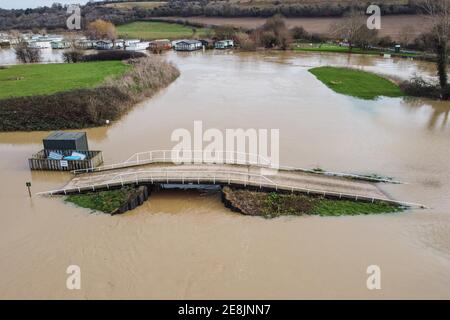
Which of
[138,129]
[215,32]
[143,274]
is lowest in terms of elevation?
[143,274]

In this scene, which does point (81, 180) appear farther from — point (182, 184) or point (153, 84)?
point (153, 84)

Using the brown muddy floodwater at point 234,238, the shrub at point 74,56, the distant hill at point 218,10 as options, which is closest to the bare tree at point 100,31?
the distant hill at point 218,10

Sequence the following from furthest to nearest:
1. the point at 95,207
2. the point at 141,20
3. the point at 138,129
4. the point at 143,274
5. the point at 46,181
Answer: the point at 141,20 → the point at 138,129 → the point at 46,181 → the point at 95,207 → the point at 143,274

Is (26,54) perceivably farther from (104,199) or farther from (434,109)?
(434,109)

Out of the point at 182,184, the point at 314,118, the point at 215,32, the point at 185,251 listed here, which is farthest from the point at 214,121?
the point at 215,32

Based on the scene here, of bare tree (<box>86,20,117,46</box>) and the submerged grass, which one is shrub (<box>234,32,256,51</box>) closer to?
bare tree (<box>86,20,117,46</box>)

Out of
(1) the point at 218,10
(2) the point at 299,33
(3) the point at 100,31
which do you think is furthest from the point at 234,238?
(1) the point at 218,10
